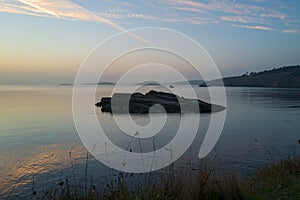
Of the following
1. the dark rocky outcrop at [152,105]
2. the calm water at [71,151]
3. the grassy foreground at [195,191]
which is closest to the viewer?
the grassy foreground at [195,191]

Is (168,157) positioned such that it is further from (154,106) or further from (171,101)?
(171,101)

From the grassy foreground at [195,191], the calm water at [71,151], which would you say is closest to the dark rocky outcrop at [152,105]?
the calm water at [71,151]

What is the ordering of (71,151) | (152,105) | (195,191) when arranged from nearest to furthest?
(195,191) < (71,151) < (152,105)

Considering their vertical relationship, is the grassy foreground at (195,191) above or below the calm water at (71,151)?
above

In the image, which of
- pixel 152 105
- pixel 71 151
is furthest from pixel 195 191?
pixel 152 105

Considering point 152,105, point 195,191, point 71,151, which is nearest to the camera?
point 195,191

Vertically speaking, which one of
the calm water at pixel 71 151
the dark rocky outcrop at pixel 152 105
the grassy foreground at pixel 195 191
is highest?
the dark rocky outcrop at pixel 152 105

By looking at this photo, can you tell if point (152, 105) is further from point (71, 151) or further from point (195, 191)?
point (195, 191)

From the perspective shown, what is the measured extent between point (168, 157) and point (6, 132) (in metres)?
15.3

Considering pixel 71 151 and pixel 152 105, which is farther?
pixel 152 105

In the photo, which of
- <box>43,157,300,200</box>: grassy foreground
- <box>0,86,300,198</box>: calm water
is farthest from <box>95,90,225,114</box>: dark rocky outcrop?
<box>43,157,300,200</box>: grassy foreground

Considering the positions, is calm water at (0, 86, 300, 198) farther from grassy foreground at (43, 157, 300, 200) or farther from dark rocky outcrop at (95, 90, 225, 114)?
dark rocky outcrop at (95, 90, 225, 114)

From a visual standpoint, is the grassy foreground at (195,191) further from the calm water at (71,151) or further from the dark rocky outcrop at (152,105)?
the dark rocky outcrop at (152,105)

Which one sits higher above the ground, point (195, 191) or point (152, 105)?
point (152, 105)
